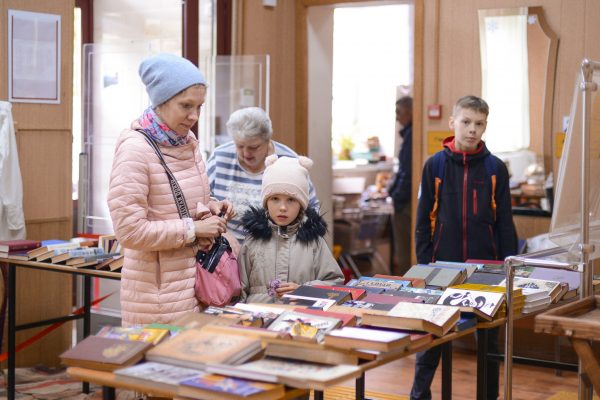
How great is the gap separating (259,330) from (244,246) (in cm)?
106

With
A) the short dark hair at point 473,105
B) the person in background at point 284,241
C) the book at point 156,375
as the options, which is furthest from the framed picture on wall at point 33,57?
the book at point 156,375

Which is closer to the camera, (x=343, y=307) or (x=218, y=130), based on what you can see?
(x=343, y=307)

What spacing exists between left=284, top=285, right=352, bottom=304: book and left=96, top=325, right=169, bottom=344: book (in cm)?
70

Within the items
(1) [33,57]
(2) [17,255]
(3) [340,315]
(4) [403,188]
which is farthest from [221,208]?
(4) [403,188]

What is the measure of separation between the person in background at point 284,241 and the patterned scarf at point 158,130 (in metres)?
0.47

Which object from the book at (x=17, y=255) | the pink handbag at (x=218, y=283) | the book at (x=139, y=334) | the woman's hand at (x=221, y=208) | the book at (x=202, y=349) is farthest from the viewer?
the book at (x=17, y=255)

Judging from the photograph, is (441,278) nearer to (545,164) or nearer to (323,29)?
(545,164)

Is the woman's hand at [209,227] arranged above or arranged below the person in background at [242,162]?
below

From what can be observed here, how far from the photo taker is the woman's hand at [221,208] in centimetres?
358

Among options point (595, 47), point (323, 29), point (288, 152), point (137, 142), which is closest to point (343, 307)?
point (137, 142)

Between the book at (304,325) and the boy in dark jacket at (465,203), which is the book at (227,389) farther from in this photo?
the boy in dark jacket at (465,203)

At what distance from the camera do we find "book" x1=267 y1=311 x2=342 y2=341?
2.72m

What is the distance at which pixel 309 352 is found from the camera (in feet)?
8.04

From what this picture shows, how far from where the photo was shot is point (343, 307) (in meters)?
3.16
